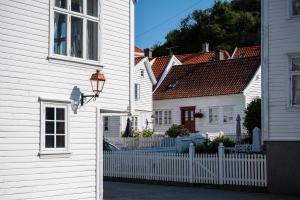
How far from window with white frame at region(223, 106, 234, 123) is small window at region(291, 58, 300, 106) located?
69.8 feet

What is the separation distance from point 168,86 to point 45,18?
3176 centimetres

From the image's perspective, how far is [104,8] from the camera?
15.9 metres

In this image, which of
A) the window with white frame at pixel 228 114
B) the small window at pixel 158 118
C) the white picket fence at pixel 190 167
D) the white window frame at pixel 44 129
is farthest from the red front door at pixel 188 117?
the white window frame at pixel 44 129

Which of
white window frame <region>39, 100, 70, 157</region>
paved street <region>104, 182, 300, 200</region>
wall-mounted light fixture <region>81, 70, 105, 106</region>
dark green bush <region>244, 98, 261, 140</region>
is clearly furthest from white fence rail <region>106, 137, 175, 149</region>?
white window frame <region>39, 100, 70, 157</region>

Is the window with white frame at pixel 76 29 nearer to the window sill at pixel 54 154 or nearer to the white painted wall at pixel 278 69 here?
the window sill at pixel 54 154

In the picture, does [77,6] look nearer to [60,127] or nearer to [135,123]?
[60,127]

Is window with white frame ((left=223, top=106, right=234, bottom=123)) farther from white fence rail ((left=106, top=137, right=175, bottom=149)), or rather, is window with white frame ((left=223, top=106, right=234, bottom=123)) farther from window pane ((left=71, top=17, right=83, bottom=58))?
window pane ((left=71, top=17, right=83, bottom=58))

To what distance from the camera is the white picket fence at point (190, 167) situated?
1978 cm

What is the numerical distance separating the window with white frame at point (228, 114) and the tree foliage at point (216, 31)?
3682 centimetres

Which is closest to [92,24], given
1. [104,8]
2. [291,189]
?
[104,8]

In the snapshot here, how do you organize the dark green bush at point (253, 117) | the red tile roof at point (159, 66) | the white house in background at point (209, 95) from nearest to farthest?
the dark green bush at point (253, 117), the white house in background at point (209, 95), the red tile roof at point (159, 66)

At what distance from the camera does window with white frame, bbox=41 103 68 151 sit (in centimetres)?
1375

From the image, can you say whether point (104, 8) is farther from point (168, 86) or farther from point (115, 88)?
point (168, 86)

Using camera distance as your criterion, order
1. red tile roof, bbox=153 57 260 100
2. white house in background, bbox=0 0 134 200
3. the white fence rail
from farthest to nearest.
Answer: red tile roof, bbox=153 57 260 100
the white fence rail
white house in background, bbox=0 0 134 200
